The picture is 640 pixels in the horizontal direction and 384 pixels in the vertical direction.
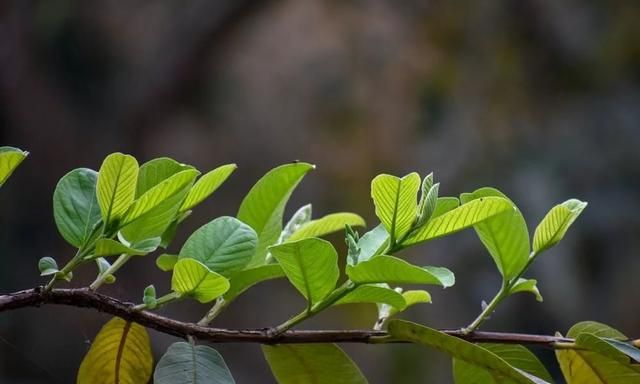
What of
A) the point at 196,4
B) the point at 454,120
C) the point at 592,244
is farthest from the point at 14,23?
the point at 592,244

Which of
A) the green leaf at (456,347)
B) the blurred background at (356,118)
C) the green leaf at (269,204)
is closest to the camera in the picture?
A: the green leaf at (456,347)

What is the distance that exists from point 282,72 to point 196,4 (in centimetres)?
44

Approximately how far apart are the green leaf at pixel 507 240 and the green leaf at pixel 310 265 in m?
0.09

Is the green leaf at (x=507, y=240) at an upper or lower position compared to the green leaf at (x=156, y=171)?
lower

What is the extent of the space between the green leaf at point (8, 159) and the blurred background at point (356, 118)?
2.11 metres

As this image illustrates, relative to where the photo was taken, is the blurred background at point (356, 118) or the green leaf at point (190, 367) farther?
the blurred background at point (356, 118)

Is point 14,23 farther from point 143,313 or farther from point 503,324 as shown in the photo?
point 143,313

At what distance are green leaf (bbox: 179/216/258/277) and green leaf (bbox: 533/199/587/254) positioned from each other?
0.50 ft

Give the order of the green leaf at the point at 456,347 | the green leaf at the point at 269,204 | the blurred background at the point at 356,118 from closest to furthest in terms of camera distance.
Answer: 1. the green leaf at the point at 456,347
2. the green leaf at the point at 269,204
3. the blurred background at the point at 356,118

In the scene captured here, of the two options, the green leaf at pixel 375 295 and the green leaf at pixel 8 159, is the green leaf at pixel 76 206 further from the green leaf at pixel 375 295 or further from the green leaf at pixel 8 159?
the green leaf at pixel 375 295

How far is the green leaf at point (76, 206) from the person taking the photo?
41cm

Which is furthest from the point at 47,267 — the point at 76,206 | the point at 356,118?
the point at 356,118

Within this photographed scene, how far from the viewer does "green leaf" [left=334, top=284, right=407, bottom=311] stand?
40 centimetres

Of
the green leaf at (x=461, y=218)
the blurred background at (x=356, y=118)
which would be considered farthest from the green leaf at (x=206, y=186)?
the blurred background at (x=356, y=118)
